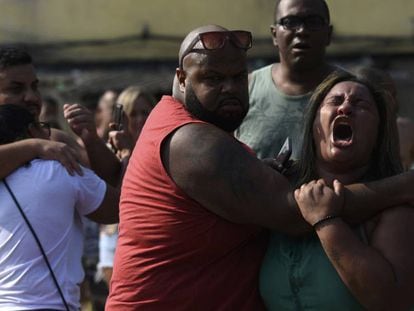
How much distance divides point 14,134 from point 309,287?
1.87 meters

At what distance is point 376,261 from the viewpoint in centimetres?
394

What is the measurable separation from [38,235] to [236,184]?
129 centimetres

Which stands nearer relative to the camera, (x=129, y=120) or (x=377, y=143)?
(x=377, y=143)

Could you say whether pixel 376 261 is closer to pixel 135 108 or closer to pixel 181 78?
pixel 181 78

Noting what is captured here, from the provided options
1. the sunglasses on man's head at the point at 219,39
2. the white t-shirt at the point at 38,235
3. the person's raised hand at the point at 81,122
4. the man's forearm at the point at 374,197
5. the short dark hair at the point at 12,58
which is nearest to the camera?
the man's forearm at the point at 374,197

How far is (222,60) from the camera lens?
4398 millimetres

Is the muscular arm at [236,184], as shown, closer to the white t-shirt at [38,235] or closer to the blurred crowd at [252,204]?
the blurred crowd at [252,204]

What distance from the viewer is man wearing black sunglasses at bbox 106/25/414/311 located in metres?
4.16

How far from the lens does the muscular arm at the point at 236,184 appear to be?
4129 mm

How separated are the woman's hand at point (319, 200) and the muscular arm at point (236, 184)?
0.17ft

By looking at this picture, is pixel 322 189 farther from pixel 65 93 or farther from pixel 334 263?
pixel 65 93

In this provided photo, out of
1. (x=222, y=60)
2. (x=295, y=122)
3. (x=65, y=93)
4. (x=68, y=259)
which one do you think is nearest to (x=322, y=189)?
(x=222, y=60)

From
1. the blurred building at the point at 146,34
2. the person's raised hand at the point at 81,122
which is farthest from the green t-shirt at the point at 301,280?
the blurred building at the point at 146,34

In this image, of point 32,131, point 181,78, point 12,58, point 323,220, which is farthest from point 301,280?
point 12,58
